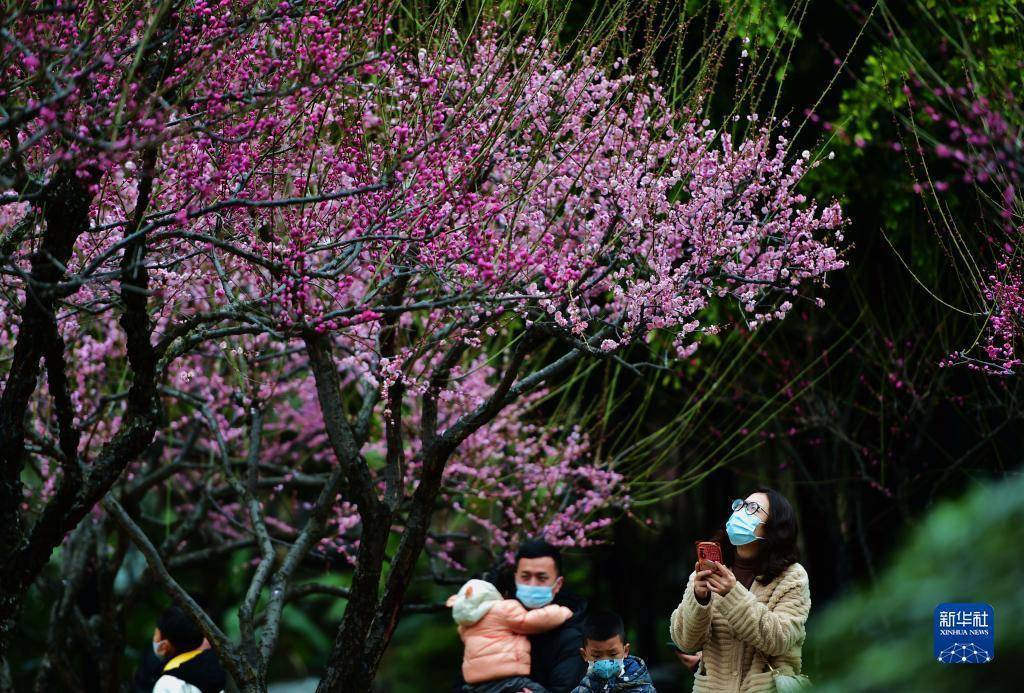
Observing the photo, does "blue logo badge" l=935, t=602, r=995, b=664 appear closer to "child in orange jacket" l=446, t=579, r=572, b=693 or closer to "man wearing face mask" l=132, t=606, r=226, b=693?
"child in orange jacket" l=446, t=579, r=572, b=693

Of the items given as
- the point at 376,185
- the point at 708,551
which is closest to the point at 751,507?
the point at 708,551

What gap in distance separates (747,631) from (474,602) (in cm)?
166

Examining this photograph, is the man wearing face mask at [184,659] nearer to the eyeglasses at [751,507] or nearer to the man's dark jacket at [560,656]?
the man's dark jacket at [560,656]

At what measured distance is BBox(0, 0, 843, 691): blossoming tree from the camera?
473 centimetres

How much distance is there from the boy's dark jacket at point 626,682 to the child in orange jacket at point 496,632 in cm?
38

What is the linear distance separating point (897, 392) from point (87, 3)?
6924mm

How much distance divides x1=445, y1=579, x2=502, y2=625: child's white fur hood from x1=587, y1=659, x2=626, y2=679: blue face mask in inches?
27.1

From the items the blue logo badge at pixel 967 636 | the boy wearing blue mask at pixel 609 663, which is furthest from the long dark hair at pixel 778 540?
the blue logo badge at pixel 967 636

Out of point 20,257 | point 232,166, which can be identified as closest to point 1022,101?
point 232,166

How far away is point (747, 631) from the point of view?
13.9ft

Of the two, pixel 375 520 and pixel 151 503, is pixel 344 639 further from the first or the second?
pixel 151 503

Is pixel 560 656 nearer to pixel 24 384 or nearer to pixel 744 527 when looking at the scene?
pixel 744 527

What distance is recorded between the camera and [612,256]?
6.38 metres

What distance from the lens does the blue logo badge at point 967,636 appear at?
1624mm
